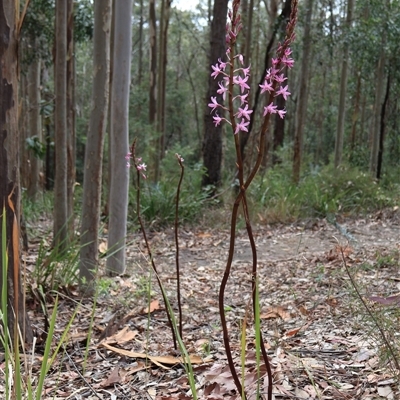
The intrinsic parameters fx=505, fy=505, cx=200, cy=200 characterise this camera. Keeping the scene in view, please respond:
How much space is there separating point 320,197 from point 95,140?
5.34 metres

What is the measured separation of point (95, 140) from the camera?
4.16 metres

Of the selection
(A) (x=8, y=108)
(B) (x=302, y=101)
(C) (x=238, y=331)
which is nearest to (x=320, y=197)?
(B) (x=302, y=101)

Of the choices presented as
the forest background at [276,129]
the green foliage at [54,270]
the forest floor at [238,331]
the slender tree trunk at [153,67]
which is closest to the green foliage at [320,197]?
the forest background at [276,129]

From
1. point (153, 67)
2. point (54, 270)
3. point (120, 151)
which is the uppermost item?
point (153, 67)

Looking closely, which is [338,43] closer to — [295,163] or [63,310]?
[295,163]

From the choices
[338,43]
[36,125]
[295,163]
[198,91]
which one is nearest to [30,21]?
[36,125]

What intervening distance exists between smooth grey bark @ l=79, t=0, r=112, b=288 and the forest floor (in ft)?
1.28

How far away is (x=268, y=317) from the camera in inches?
132

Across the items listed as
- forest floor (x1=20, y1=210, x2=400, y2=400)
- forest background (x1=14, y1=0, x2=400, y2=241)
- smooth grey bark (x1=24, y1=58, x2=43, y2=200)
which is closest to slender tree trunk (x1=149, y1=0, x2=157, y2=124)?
forest background (x1=14, y1=0, x2=400, y2=241)

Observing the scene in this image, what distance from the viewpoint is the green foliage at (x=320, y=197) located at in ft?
26.7

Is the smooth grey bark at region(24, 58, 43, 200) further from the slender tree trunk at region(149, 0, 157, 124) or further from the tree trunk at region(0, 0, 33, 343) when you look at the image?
the tree trunk at region(0, 0, 33, 343)

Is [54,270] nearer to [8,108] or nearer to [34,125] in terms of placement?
[8,108]

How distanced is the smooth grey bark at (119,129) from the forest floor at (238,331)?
36 cm

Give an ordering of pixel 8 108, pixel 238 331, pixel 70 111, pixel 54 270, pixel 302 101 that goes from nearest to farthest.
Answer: pixel 8 108 → pixel 238 331 → pixel 54 270 → pixel 70 111 → pixel 302 101
